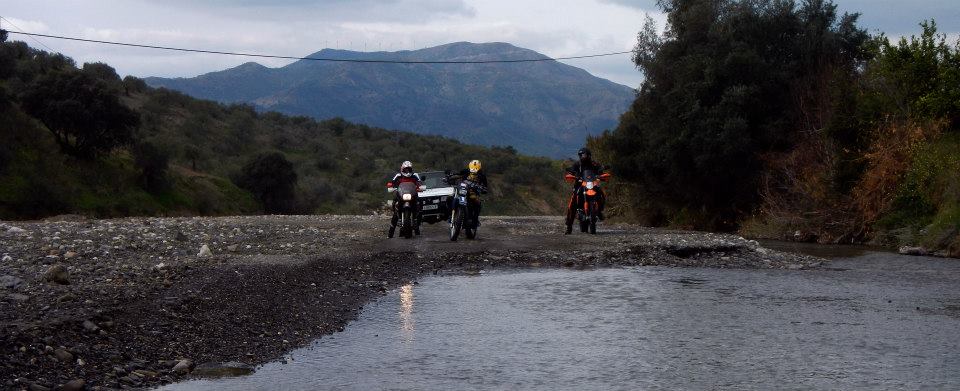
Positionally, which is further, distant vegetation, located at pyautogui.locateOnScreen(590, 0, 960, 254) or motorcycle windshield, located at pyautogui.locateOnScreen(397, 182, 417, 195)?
distant vegetation, located at pyautogui.locateOnScreen(590, 0, 960, 254)

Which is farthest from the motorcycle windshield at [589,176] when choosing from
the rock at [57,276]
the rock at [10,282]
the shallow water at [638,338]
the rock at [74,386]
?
the rock at [74,386]

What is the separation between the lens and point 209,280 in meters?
11.7

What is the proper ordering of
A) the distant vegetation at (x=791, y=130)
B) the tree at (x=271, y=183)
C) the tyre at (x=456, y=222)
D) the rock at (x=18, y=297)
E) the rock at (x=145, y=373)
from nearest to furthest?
the rock at (x=145, y=373), the rock at (x=18, y=297), the tyre at (x=456, y=222), the distant vegetation at (x=791, y=130), the tree at (x=271, y=183)

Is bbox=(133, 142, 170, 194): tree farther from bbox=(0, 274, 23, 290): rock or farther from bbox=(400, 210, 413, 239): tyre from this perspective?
bbox=(0, 274, 23, 290): rock

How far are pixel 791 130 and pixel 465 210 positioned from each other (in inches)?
553

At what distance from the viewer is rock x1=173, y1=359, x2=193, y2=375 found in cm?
766

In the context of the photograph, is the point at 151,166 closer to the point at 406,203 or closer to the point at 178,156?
the point at 178,156

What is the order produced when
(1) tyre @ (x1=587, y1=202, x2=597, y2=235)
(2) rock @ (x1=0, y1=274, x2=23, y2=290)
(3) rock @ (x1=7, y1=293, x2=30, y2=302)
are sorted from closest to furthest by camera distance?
(3) rock @ (x1=7, y1=293, x2=30, y2=302)
(2) rock @ (x1=0, y1=274, x2=23, y2=290)
(1) tyre @ (x1=587, y1=202, x2=597, y2=235)

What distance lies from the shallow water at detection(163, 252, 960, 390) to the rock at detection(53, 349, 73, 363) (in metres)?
0.95

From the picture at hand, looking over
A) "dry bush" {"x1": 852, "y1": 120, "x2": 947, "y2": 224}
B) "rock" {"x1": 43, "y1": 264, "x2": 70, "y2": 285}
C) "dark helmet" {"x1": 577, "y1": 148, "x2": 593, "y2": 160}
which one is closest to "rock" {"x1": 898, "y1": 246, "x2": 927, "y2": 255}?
"dry bush" {"x1": 852, "y1": 120, "x2": 947, "y2": 224}

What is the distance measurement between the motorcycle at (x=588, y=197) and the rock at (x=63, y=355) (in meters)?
15.3

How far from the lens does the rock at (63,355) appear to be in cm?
739

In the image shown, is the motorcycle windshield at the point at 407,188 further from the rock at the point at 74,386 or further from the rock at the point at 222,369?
the rock at the point at 74,386

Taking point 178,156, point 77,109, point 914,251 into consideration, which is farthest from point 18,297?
point 178,156
